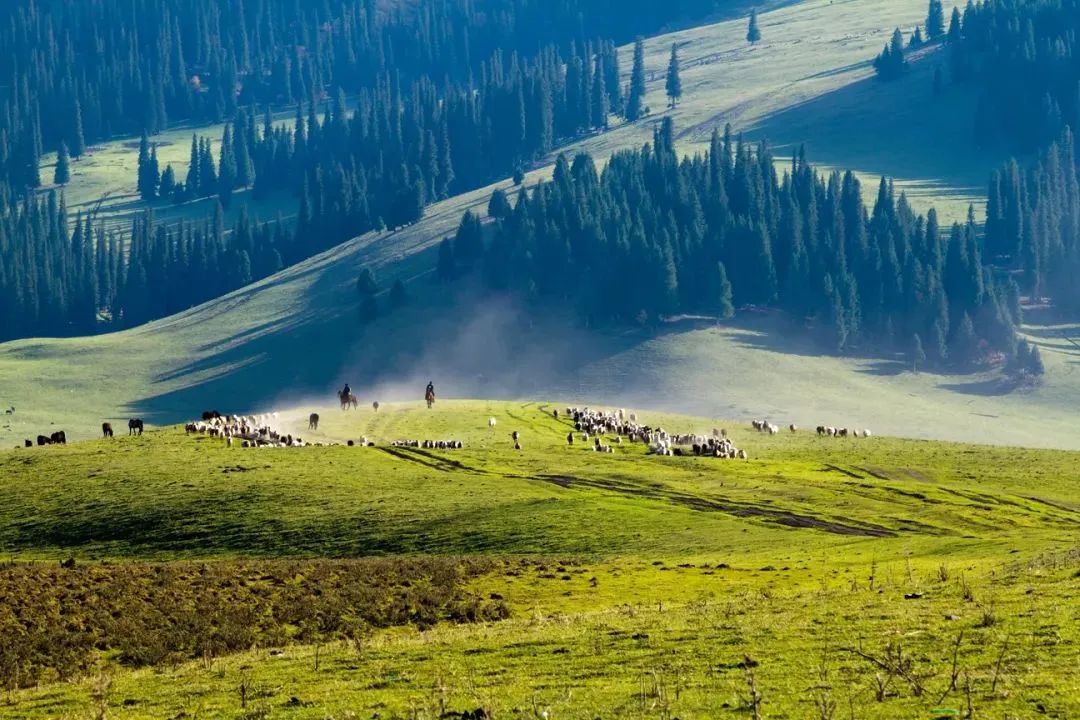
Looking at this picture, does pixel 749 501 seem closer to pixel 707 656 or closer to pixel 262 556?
pixel 262 556

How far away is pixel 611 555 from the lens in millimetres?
59625

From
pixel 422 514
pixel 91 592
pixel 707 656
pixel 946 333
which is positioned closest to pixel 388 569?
pixel 91 592

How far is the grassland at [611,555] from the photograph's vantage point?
26422 mm

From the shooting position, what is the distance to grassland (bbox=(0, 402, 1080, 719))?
2642 cm

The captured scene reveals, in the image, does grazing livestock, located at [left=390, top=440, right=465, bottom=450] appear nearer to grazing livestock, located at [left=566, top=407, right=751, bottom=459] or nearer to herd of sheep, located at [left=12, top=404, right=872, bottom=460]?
herd of sheep, located at [left=12, top=404, right=872, bottom=460]

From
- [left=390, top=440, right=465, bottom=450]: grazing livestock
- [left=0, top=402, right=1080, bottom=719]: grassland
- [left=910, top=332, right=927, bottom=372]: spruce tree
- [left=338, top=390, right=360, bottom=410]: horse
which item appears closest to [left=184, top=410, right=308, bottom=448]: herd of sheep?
[left=0, top=402, right=1080, bottom=719]: grassland

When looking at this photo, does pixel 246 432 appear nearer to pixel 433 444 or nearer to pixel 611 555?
pixel 433 444

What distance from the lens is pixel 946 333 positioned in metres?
196

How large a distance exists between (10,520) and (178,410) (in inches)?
4674

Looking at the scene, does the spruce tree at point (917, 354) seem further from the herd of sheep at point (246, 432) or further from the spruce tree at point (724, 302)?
the herd of sheep at point (246, 432)

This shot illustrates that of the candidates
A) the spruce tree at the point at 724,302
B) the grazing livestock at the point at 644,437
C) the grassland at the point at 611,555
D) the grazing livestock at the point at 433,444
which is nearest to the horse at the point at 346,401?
the grassland at the point at 611,555

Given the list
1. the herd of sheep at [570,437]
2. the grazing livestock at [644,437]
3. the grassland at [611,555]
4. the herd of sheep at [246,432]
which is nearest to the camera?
the grassland at [611,555]

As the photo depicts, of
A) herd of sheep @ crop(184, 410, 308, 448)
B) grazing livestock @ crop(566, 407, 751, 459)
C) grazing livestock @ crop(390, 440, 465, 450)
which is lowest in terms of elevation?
grazing livestock @ crop(566, 407, 751, 459)

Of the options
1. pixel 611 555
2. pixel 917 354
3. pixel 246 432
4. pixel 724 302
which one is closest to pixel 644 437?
pixel 246 432
